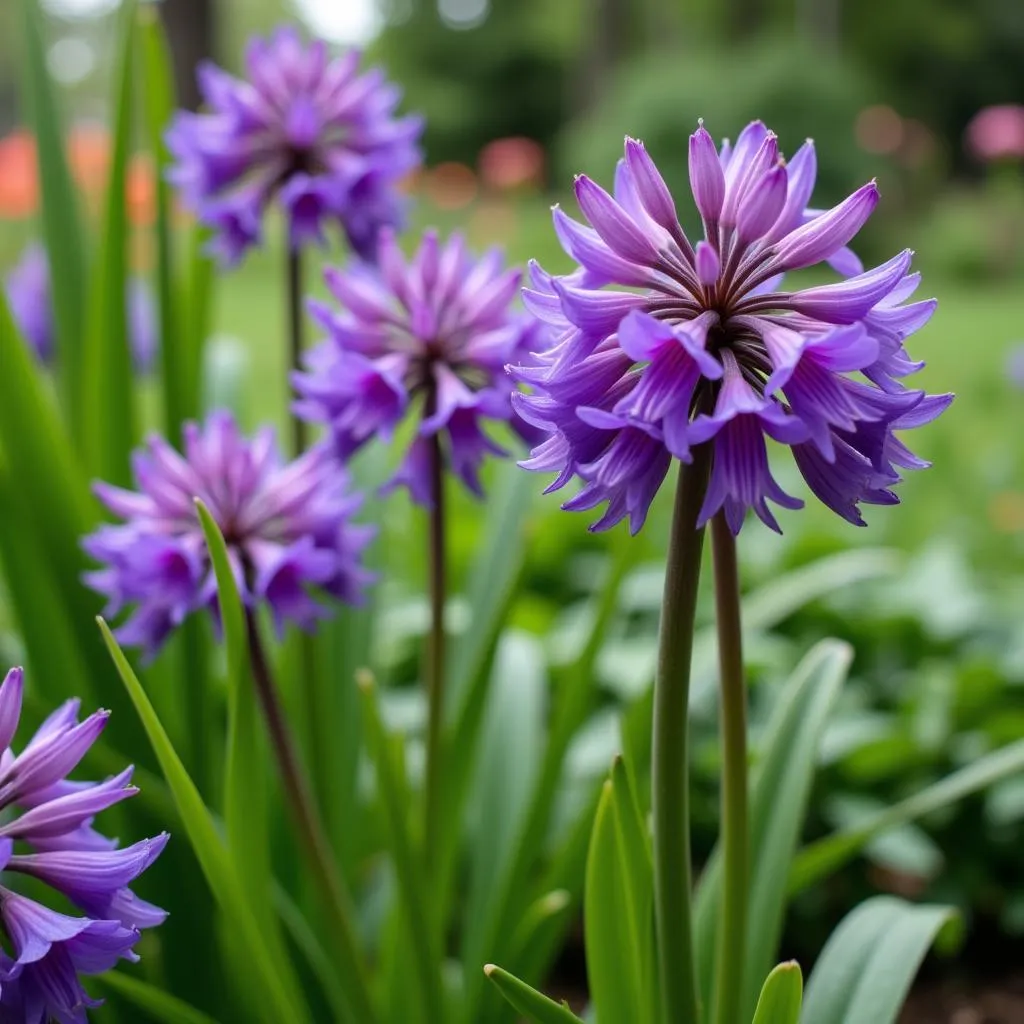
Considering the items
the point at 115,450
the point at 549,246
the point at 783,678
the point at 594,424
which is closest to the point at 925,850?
the point at 783,678

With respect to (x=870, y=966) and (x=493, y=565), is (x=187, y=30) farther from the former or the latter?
(x=870, y=966)

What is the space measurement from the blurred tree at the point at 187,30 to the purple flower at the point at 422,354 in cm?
364

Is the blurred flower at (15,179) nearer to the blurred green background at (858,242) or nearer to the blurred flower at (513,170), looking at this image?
the blurred green background at (858,242)

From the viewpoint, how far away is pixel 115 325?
1.52 m

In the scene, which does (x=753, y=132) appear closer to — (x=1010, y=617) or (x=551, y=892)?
(x=551, y=892)

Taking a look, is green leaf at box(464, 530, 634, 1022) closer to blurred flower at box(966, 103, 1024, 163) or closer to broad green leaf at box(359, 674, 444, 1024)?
broad green leaf at box(359, 674, 444, 1024)

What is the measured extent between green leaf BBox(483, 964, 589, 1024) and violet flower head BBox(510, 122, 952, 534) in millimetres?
297

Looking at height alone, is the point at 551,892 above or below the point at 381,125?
below

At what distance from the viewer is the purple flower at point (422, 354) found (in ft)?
3.87

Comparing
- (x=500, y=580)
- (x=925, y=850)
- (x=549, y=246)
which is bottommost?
(x=925, y=850)

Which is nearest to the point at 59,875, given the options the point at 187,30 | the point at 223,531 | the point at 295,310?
the point at 223,531

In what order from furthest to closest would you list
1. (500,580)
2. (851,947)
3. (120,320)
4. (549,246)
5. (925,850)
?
(549,246), (925,850), (500,580), (120,320), (851,947)

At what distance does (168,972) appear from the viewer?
1.43m

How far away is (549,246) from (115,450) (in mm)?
7788
